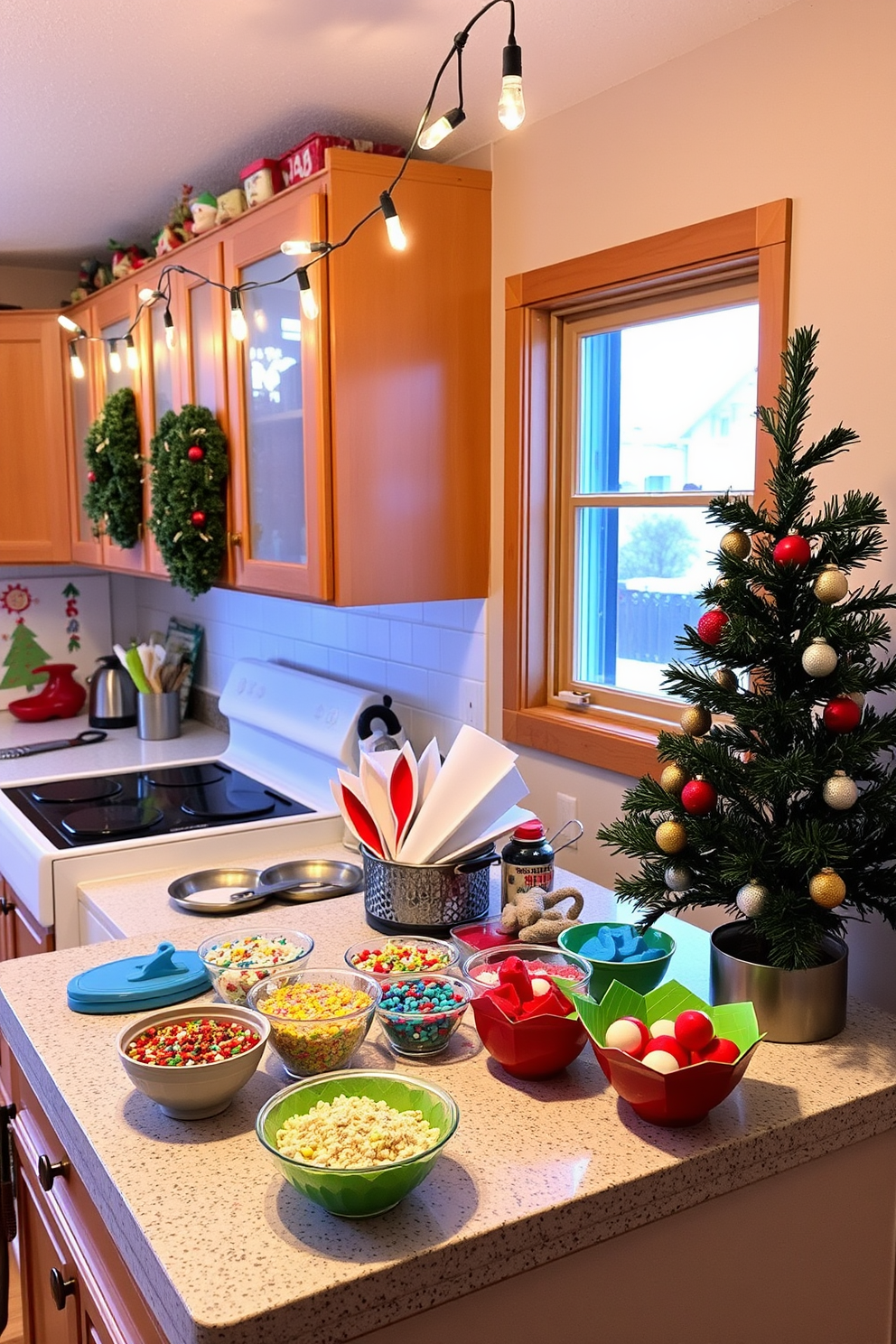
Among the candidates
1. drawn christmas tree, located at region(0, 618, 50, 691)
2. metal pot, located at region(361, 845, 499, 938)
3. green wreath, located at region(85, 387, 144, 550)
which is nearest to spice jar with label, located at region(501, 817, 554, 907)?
metal pot, located at region(361, 845, 499, 938)

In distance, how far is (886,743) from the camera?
133cm

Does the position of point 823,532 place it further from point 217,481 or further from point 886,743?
point 217,481

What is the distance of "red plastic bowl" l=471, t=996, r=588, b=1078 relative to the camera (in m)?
1.27

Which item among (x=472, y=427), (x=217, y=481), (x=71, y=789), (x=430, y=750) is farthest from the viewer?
(x=71, y=789)

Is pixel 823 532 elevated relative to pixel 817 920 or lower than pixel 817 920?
elevated

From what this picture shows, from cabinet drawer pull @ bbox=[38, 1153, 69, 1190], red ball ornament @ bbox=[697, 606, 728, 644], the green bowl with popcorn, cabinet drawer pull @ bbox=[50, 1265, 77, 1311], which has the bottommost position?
cabinet drawer pull @ bbox=[50, 1265, 77, 1311]

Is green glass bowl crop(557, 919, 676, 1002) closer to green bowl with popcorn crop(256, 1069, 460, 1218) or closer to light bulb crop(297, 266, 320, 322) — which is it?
green bowl with popcorn crop(256, 1069, 460, 1218)

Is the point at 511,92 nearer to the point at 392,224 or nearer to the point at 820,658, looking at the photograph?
the point at 392,224

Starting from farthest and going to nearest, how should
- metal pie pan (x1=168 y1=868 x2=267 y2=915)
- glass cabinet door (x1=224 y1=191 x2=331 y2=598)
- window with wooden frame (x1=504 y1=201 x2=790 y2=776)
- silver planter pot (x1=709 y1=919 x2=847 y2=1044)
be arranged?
1. glass cabinet door (x1=224 y1=191 x2=331 y2=598)
2. metal pie pan (x1=168 y1=868 x2=267 y2=915)
3. window with wooden frame (x1=504 y1=201 x2=790 y2=776)
4. silver planter pot (x1=709 y1=919 x2=847 y2=1044)

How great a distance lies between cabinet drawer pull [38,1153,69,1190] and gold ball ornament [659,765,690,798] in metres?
0.91

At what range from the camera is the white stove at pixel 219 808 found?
7.67ft

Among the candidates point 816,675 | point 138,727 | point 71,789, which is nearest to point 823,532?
point 816,675

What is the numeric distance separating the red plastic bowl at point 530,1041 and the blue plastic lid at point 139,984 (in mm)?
428

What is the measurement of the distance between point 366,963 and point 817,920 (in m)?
0.57
